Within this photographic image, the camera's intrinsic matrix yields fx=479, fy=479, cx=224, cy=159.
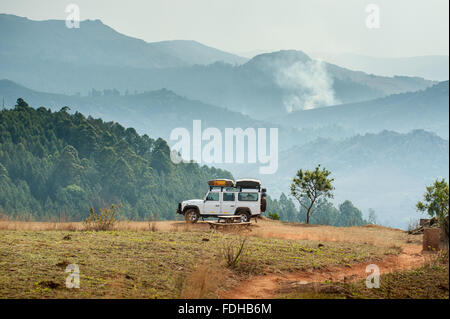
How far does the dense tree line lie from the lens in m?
130

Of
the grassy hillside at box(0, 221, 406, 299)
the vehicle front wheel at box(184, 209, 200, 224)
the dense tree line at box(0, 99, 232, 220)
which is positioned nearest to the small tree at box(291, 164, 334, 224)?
the vehicle front wheel at box(184, 209, 200, 224)

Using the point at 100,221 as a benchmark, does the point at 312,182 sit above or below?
above

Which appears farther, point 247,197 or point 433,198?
point 433,198

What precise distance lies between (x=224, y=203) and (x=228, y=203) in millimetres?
237

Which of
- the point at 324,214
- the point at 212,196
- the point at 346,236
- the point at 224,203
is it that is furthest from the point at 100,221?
the point at 324,214

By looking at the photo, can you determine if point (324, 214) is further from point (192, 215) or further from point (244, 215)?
point (192, 215)

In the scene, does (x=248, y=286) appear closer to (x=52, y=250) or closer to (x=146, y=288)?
(x=146, y=288)

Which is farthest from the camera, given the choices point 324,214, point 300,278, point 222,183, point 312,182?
point 324,214

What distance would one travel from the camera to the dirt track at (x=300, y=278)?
36.9ft

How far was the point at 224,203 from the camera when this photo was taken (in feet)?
92.5

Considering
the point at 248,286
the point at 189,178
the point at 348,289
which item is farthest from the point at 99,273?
the point at 189,178

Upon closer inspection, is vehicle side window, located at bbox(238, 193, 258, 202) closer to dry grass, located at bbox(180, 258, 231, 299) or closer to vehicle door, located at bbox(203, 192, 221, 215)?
vehicle door, located at bbox(203, 192, 221, 215)

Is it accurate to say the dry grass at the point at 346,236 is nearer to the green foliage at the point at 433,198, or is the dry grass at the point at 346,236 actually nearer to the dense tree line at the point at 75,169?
the green foliage at the point at 433,198

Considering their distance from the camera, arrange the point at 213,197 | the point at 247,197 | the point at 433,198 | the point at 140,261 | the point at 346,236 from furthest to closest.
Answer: the point at 433,198 → the point at 247,197 → the point at 213,197 → the point at 346,236 → the point at 140,261
